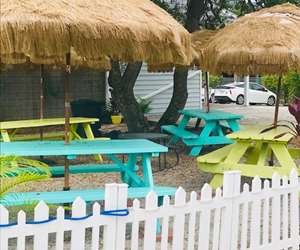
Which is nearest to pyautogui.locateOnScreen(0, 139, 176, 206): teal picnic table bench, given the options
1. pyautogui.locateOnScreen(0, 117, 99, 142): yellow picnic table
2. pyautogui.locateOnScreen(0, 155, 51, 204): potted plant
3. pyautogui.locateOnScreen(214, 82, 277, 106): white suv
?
pyautogui.locateOnScreen(0, 155, 51, 204): potted plant

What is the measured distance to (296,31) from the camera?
899 centimetres

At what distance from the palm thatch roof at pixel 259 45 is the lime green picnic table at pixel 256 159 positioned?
1129 mm

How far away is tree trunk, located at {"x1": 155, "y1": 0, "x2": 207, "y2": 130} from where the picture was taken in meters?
14.3

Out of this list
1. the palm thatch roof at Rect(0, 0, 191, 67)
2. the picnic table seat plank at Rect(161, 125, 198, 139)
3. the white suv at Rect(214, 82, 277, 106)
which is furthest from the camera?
the white suv at Rect(214, 82, 277, 106)

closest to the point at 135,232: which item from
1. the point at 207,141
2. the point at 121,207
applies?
the point at 121,207

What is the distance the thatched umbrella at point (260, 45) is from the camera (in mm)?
8641

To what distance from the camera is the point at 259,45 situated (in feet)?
29.1

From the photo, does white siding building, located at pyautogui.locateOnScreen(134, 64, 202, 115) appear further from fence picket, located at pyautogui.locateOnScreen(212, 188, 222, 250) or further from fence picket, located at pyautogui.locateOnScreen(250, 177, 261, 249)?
fence picket, located at pyautogui.locateOnScreen(212, 188, 222, 250)

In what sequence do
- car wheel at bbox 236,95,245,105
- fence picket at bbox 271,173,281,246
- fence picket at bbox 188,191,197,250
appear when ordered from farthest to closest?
car wheel at bbox 236,95,245,105 < fence picket at bbox 271,173,281,246 < fence picket at bbox 188,191,197,250

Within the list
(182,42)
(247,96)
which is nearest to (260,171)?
(182,42)

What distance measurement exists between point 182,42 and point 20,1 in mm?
2041

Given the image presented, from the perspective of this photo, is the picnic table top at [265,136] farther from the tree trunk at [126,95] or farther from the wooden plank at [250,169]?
the tree trunk at [126,95]

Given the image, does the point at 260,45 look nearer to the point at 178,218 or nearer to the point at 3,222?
the point at 178,218

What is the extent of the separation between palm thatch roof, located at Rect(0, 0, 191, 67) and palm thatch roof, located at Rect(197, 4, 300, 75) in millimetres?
2125
